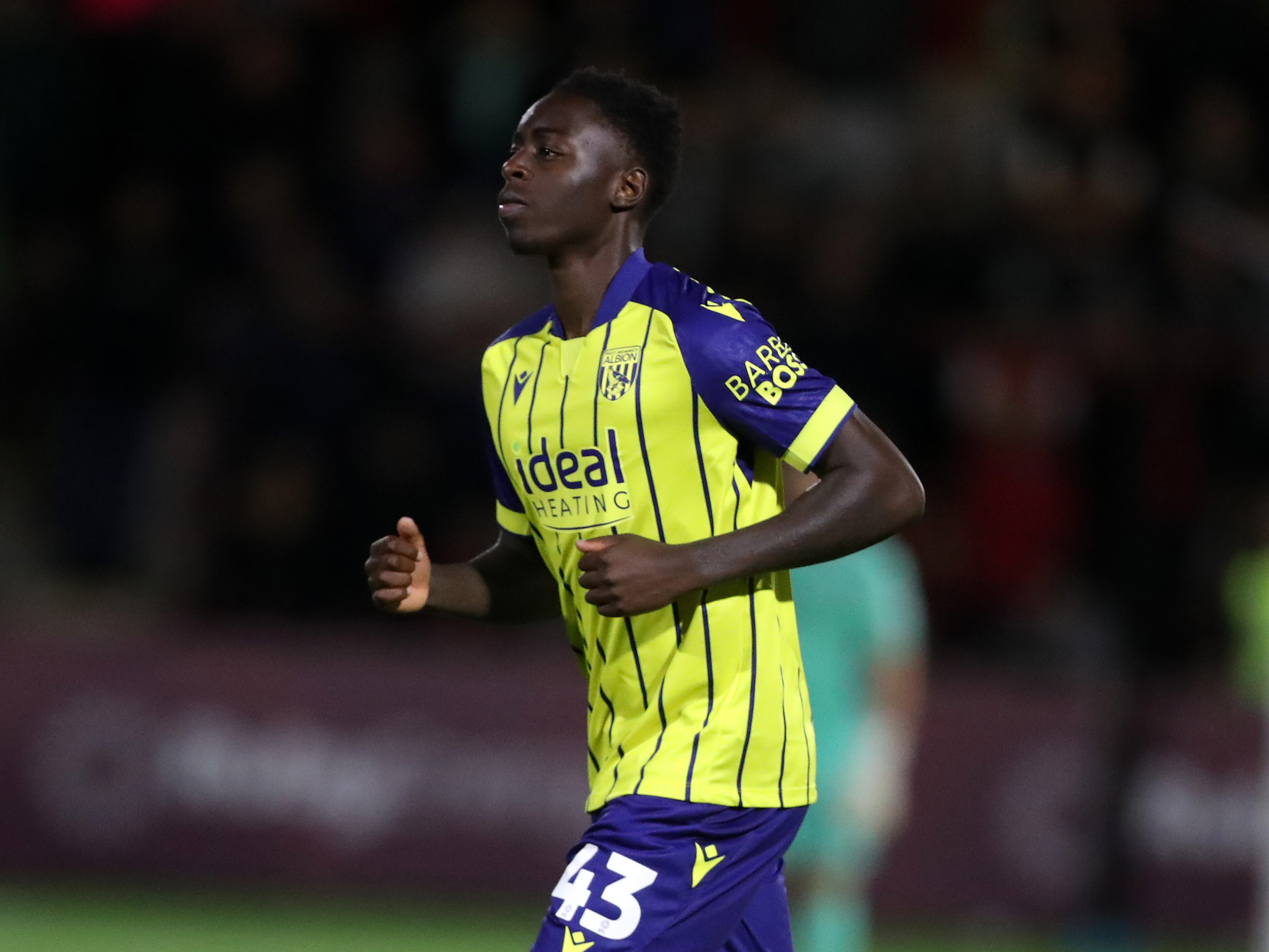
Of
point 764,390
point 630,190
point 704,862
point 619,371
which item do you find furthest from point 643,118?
point 704,862

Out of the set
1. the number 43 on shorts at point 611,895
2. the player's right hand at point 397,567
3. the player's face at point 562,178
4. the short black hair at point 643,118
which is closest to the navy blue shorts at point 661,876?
the number 43 on shorts at point 611,895

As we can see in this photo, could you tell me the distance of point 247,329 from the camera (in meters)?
10.4

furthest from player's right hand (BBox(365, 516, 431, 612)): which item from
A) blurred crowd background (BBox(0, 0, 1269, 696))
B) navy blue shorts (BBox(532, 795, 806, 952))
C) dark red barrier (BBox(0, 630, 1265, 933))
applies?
blurred crowd background (BBox(0, 0, 1269, 696))

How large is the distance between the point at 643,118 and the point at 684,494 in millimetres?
814

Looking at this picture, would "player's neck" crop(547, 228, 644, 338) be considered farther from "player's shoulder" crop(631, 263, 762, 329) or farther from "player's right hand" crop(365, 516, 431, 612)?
"player's right hand" crop(365, 516, 431, 612)

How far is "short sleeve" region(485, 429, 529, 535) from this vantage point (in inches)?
177

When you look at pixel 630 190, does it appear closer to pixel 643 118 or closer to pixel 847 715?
pixel 643 118

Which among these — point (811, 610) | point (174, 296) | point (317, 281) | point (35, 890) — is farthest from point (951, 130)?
point (35, 890)

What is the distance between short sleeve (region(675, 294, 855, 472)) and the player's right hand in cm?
68

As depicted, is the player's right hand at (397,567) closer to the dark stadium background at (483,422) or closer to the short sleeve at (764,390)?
the short sleeve at (764,390)

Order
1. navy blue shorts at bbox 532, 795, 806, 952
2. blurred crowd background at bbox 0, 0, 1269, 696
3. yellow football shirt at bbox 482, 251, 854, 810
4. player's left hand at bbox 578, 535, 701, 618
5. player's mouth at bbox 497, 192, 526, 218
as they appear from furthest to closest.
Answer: blurred crowd background at bbox 0, 0, 1269, 696 → player's mouth at bbox 497, 192, 526, 218 → yellow football shirt at bbox 482, 251, 854, 810 → navy blue shorts at bbox 532, 795, 806, 952 → player's left hand at bbox 578, 535, 701, 618

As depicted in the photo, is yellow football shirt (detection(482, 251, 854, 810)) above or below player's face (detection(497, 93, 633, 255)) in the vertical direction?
below

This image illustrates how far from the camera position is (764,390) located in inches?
156

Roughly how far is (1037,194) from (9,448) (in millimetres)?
6147
